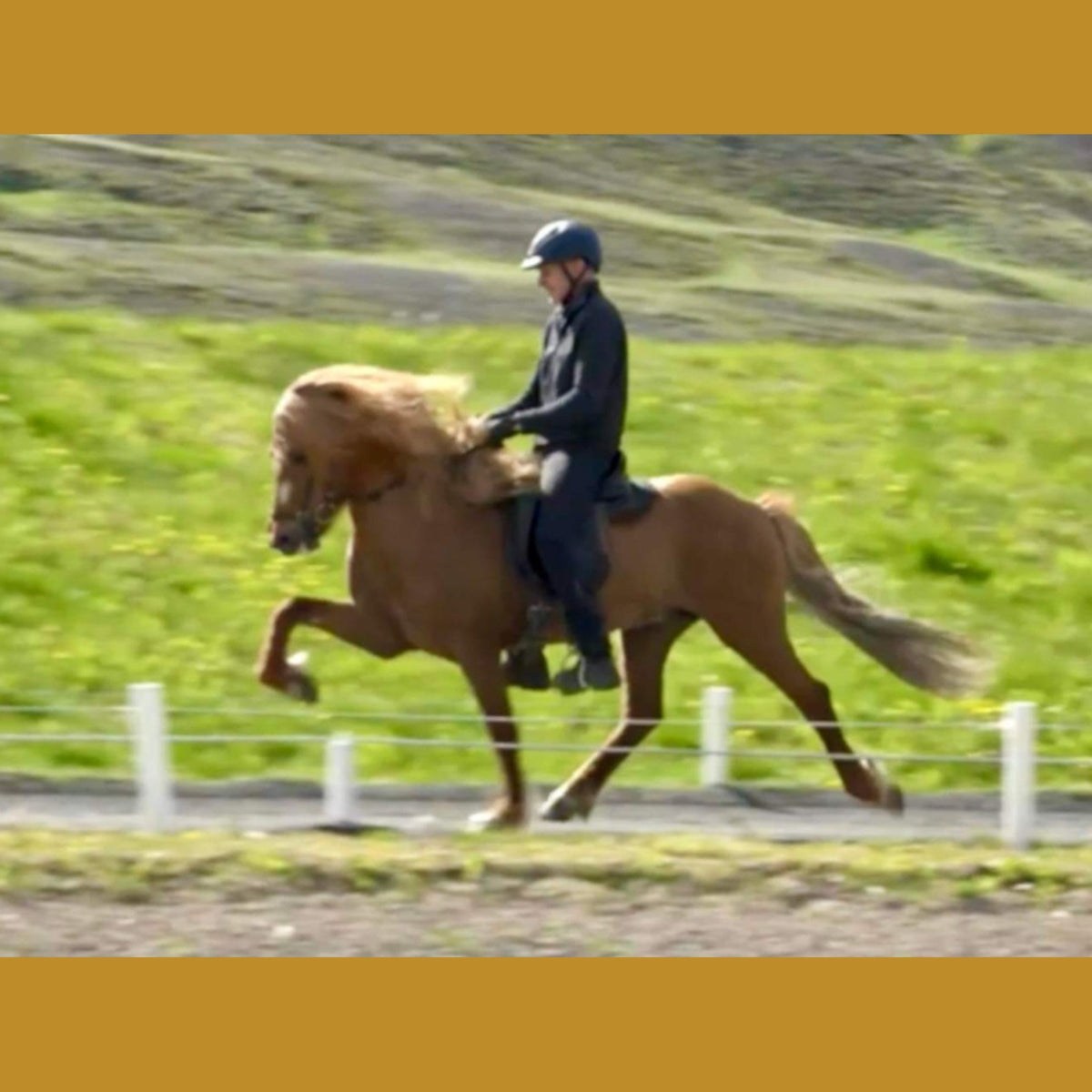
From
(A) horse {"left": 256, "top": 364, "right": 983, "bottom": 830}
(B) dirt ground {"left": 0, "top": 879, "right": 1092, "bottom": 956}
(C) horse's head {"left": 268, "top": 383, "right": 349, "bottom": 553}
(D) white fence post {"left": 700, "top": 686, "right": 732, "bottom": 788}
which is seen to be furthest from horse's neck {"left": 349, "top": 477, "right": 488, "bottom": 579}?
(D) white fence post {"left": 700, "top": 686, "right": 732, "bottom": 788}

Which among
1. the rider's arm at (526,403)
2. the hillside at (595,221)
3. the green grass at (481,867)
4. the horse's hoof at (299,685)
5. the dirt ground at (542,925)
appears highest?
the hillside at (595,221)

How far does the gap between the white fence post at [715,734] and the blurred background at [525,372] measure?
0.72 ft

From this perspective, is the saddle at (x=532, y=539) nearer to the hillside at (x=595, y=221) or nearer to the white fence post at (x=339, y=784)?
the white fence post at (x=339, y=784)

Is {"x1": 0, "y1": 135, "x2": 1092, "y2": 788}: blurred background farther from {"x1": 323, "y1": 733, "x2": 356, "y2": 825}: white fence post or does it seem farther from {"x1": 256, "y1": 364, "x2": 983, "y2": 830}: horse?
{"x1": 256, "y1": 364, "x2": 983, "y2": 830}: horse

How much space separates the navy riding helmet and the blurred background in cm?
261

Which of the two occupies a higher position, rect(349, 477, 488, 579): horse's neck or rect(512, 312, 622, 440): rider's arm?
rect(512, 312, 622, 440): rider's arm

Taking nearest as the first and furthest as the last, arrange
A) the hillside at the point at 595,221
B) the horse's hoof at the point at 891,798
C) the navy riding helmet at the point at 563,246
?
1. the navy riding helmet at the point at 563,246
2. the horse's hoof at the point at 891,798
3. the hillside at the point at 595,221

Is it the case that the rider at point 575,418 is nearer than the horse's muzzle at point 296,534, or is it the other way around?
the rider at point 575,418

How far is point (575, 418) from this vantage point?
1350 cm

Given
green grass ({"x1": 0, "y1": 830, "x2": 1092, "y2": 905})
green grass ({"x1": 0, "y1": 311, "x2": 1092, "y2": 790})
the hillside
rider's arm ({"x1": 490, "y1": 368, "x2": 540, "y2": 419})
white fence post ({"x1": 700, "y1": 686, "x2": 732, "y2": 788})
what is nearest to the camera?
green grass ({"x1": 0, "y1": 830, "x2": 1092, "y2": 905})

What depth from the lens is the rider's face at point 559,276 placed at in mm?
13531

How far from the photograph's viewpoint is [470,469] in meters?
14.0

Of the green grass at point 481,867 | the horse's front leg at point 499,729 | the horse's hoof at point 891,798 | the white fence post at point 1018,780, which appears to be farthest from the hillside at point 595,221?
the green grass at point 481,867

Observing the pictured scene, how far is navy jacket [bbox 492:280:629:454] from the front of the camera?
44.4 feet
